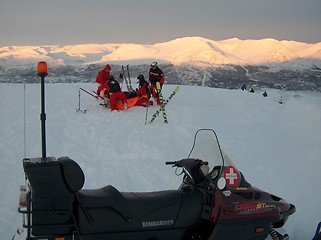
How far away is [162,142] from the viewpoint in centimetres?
910

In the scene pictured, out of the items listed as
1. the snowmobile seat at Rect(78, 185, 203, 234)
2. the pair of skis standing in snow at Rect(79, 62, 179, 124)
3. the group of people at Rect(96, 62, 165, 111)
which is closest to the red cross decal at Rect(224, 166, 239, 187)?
the snowmobile seat at Rect(78, 185, 203, 234)

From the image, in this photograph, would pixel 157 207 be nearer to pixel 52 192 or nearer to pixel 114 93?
pixel 52 192

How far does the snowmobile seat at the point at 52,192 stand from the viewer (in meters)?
3.14

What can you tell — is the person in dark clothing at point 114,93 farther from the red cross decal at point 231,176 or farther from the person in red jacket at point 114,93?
the red cross decal at point 231,176

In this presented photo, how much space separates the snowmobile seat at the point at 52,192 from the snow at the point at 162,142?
1708mm

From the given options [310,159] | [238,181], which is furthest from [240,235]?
[310,159]

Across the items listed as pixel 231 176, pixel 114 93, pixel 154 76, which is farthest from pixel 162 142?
pixel 231 176

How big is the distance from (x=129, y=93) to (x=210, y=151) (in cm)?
816

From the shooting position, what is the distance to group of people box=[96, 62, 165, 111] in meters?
11.5

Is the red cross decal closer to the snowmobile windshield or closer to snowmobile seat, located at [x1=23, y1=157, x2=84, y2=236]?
the snowmobile windshield

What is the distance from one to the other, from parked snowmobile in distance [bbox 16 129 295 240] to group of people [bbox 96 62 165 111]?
733cm

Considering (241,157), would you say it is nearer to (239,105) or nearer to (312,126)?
(312,126)

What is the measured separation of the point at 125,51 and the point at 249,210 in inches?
3608

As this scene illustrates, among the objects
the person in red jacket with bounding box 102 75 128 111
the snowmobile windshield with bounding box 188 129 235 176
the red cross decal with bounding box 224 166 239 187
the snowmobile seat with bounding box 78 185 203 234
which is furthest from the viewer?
the person in red jacket with bounding box 102 75 128 111
